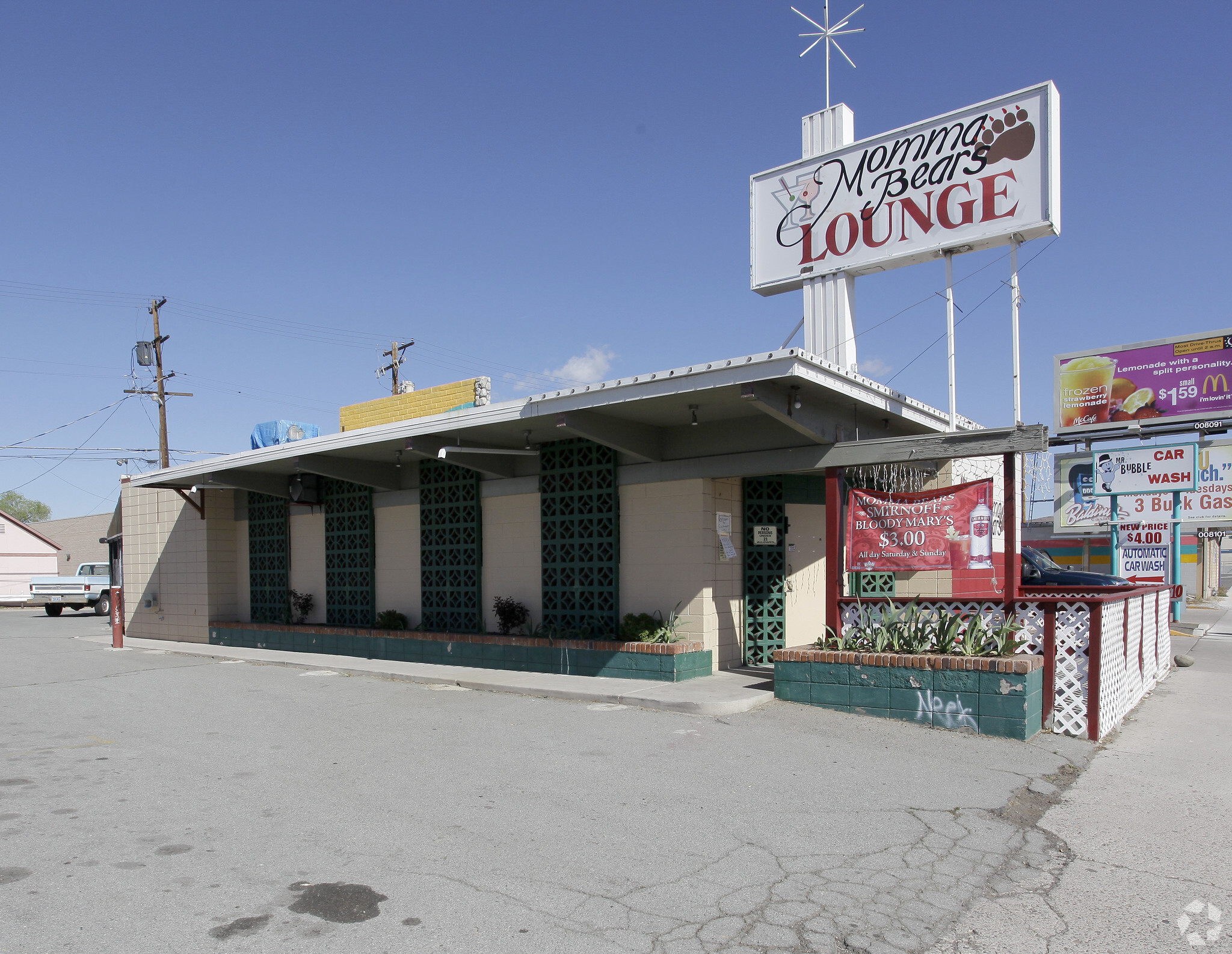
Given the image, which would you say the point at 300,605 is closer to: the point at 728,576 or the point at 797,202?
the point at 728,576

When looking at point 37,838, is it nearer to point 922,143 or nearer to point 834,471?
point 834,471

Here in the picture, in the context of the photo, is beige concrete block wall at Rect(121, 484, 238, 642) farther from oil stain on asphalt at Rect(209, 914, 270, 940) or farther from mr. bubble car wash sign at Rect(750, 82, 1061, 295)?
oil stain on asphalt at Rect(209, 914, 270, 940)

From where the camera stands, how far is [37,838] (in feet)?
18.5

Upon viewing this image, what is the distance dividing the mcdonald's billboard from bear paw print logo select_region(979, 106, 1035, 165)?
69.3ft

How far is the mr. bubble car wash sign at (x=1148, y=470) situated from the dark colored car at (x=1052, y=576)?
13.4ft

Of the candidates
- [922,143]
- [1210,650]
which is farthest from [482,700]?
[1210,650]

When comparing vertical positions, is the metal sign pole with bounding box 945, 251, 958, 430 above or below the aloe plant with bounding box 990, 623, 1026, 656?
above

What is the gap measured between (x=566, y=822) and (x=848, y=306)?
890 cm

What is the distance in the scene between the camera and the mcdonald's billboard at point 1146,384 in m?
27.6

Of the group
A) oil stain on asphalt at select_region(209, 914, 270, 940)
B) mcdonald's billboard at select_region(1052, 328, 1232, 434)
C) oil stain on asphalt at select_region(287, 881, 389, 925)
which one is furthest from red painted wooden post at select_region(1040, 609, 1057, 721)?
mcdonald's billboard at select_region(1052, 328, 1232, 434)

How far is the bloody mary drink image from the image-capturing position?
29.6m

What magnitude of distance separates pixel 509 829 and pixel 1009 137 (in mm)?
9929

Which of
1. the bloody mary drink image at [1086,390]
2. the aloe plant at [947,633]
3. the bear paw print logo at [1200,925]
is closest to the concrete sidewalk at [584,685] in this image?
the aloe plant at [947,633]

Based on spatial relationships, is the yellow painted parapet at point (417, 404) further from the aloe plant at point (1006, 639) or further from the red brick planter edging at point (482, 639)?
the aloe plant at point (1006, 639)
